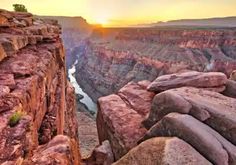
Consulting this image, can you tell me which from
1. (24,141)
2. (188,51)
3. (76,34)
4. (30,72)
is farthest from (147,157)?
(76,34)

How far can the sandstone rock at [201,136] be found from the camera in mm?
6656

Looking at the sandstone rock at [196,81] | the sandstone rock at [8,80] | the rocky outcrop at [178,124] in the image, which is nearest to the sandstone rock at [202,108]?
the rocky outcrop at [178,124]

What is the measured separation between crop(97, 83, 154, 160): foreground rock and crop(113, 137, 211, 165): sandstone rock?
1.94 metres

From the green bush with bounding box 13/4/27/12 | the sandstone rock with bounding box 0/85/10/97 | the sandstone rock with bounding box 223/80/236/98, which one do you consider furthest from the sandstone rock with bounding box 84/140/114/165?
the green bush with bounding box 13/4/27/12

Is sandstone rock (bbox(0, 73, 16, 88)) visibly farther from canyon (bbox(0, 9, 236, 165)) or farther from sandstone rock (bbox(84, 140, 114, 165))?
sandstone rock (bbox(84, 140, 114, 165))

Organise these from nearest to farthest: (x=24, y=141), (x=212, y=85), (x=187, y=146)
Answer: (x=24, y=141) < (x=187, y=146) < (x=212, y=85)

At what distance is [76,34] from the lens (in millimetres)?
131875

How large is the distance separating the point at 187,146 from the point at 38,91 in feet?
12.8

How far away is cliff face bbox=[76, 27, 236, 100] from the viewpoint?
55625 mm

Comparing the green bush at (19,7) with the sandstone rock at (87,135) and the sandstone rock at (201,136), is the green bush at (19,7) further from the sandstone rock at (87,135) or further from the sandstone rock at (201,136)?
the sandstone rock at (201,136)

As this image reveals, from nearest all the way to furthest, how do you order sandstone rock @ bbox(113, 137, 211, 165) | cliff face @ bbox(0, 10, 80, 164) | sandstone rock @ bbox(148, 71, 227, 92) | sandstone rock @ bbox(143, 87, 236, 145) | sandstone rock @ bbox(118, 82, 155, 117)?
cliff face @ bbox(0, 10, 80, 164)
sandstone rock @ bbox(113, 137, 211, 165)
sandstone rock @ bbox(143, 87, 236, 145)
sandstone rock @ bbox(148, 71, 227, 92)
sandstone rock @ bbox(118, 82, 155, 117)

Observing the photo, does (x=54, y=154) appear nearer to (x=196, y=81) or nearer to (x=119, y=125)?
(x=119, y=125)

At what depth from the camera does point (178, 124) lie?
7.20 meters

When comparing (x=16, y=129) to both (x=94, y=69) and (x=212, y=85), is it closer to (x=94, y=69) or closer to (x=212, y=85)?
(x=212, y=85)
